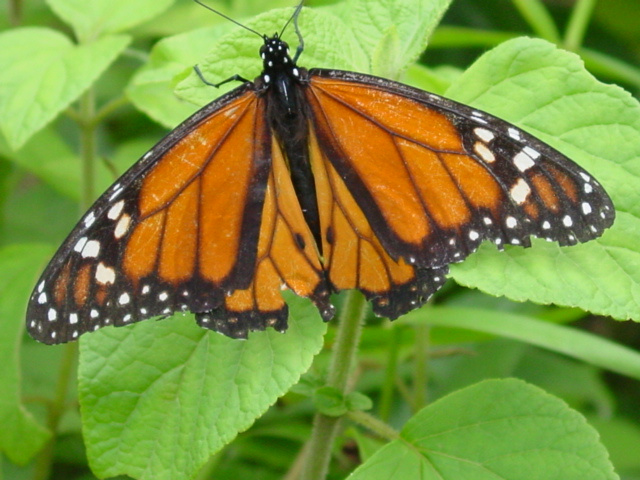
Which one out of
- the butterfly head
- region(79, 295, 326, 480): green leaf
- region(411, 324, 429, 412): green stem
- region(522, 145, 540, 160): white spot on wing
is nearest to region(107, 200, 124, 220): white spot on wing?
region(79, 295, 326, 480): green leaf

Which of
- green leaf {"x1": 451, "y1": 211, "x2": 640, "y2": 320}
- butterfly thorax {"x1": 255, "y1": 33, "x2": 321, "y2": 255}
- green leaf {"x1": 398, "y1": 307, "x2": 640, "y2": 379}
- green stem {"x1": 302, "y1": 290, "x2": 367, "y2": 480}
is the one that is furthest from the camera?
green leaf {"x1": 398, "y1": 307, "x2": 640, "y2": 379}

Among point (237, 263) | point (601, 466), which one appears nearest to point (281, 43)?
point (237, 263)

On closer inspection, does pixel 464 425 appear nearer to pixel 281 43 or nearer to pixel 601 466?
pixel 601 466

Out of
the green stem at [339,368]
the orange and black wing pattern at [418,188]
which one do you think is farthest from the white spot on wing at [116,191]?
the green stem at [339,368]

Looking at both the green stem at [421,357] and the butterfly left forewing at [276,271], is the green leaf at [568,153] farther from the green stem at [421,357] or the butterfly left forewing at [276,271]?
the green stem at [421,357]

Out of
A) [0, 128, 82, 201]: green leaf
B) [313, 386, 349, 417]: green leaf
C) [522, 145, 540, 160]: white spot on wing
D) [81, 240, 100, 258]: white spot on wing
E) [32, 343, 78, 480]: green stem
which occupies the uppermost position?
[0, 128, 82, 201]: green leaf

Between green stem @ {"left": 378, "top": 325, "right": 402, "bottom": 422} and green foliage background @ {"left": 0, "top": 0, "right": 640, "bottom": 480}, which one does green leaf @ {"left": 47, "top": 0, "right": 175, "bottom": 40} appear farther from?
green stem @ {"left": 378, "top": 325, "right": 402, "bottom": 422}
